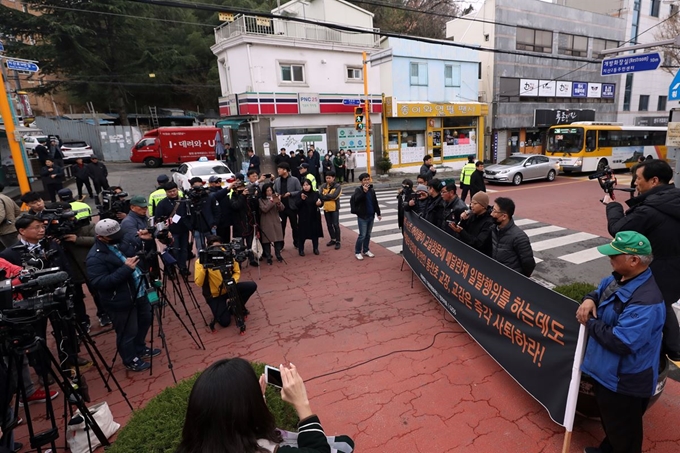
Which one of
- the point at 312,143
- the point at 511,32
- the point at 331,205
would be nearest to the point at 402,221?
the point at 331,205

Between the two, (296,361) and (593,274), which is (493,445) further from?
(593,274)

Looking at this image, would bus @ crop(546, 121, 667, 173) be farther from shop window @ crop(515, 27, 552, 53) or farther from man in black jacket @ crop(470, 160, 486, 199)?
man in black jacket @ crop(470, 160, 486, 199)

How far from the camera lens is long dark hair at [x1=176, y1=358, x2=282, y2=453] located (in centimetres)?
158

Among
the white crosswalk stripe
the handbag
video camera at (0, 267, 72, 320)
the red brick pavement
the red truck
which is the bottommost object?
the white crosswalk stripe

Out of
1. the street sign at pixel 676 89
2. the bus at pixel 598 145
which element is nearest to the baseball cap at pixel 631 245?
the street sign at pixel 676 89

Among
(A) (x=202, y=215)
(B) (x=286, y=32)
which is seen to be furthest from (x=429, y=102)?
(A) (x=202, y=215)

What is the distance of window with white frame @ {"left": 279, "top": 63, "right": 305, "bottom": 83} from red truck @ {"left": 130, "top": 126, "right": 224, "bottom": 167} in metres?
6.67

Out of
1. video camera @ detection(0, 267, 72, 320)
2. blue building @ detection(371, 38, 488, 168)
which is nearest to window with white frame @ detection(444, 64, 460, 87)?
blue building @ detection(371, 38, 488, 168)

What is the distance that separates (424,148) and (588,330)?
22545mm

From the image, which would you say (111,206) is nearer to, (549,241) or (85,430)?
(85,430)

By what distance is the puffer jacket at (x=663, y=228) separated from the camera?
362 centimetres

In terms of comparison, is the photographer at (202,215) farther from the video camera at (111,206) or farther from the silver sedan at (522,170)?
the silver sedan at (522,170)

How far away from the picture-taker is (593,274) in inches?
285

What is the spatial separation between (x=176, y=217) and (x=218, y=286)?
2.12 m
